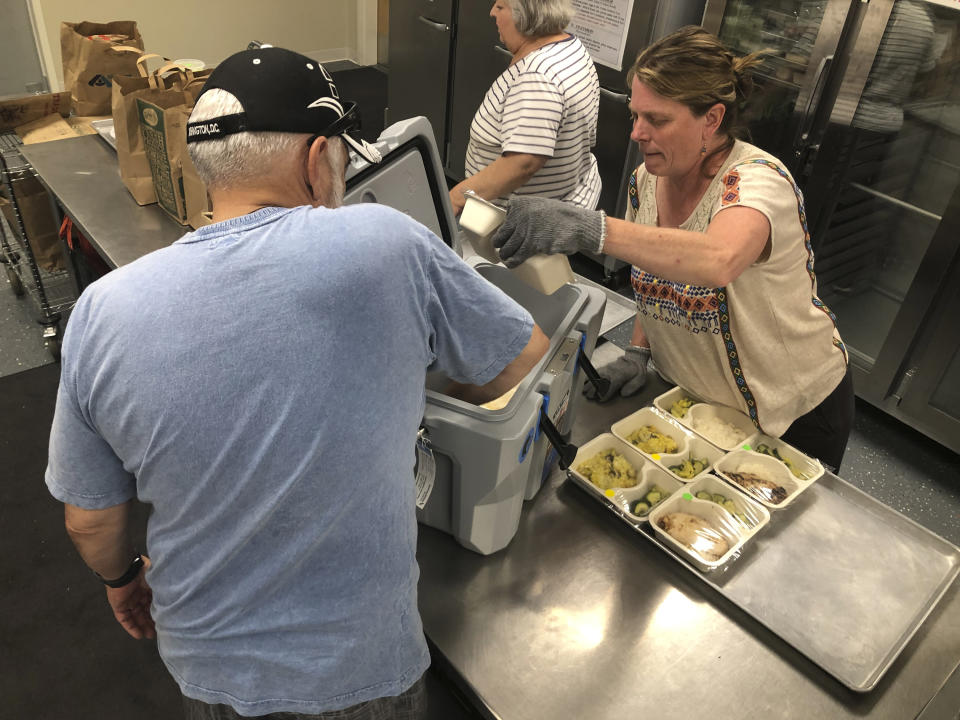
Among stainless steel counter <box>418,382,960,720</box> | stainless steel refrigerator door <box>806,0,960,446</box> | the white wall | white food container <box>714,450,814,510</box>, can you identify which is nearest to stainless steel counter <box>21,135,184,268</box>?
stainless steel counter <box>418,382,960,720</box>

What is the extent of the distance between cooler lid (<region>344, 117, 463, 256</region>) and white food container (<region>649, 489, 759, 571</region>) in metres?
0.69

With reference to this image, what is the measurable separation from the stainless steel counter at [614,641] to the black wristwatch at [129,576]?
17.6 inches

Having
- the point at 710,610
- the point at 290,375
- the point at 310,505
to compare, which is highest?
the point at 290,375

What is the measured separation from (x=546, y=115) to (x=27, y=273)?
2484mm

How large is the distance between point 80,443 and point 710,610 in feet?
3.05

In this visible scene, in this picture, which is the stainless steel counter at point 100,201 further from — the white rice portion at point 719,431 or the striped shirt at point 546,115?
the white rice portion at point 719,431

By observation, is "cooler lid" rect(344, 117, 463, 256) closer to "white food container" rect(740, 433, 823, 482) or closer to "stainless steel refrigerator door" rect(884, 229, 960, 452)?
"white food container" rect(740, 433, 823, 482)

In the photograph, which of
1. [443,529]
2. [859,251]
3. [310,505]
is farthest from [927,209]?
[310,505]

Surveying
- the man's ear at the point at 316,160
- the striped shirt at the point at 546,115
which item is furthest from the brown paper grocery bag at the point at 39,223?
the man's ear at the point at 316,160

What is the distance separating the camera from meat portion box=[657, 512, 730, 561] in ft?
3.93

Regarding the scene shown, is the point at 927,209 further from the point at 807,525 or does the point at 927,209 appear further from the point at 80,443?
the point at 80,443

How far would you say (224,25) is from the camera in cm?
520

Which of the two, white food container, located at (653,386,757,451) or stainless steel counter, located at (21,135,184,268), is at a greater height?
white food container, located at (653,386,757,451)

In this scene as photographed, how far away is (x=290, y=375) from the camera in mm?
776
